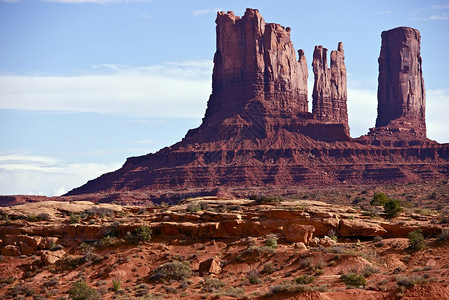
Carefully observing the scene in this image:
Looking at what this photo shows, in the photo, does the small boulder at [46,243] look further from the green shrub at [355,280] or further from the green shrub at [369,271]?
the green shrub at [355,280]

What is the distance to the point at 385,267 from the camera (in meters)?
35.7

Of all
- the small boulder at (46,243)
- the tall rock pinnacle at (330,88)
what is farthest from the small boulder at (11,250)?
the tall rock pinnacle at (330,88)

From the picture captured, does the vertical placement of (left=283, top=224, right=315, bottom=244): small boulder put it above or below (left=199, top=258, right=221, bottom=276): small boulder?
above

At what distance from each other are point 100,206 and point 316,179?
84774mm

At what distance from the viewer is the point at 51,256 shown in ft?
139

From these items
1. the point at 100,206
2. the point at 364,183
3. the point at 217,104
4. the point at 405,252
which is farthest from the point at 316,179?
the point at 405,252

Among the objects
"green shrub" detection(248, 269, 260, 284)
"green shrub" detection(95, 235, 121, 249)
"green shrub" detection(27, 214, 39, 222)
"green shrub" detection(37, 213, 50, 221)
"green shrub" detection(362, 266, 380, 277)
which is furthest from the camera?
"green shrub" detection(37, 213, 50, 221)

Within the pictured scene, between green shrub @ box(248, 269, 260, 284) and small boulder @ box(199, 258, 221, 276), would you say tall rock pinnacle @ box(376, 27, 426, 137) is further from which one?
green shrub @ box(248, 269, 260, 284)

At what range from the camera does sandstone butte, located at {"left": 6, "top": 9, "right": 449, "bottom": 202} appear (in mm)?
133125

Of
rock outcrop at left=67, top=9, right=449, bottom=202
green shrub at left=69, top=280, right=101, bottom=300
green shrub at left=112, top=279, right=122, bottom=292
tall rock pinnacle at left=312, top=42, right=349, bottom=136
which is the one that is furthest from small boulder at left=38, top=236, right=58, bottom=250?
tall rock pinnacle at left=312, top=42, right=349, bottom=136

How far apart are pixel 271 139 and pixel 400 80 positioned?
4533 centimetres

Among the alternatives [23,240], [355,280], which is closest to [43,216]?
[23,240]

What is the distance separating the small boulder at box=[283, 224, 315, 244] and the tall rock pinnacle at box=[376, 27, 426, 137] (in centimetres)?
13793

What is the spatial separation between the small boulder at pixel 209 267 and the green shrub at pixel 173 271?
560mm
